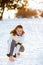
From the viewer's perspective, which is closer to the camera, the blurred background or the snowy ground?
the snowy ground

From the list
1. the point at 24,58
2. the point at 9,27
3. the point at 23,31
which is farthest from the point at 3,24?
the point at 24,58

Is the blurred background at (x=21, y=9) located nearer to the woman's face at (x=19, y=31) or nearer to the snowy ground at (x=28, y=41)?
the snowy ground at (x=28, y=41)

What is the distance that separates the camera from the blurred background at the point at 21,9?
139 centimetres

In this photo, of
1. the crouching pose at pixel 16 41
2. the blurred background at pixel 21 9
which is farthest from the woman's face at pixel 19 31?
the blurred background at pixel 21 9

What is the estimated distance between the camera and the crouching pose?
126 centimetres

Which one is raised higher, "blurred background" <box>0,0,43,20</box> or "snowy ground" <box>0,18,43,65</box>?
"blurred background" <box>0,0,43,20</box>

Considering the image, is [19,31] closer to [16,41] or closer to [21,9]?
[16,41]

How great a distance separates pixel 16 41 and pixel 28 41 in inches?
4.3

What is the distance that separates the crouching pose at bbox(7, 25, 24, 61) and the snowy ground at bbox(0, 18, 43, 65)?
0.12ft

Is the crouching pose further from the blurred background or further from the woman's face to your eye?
the blurred background

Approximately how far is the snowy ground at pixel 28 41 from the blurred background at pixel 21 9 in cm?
4

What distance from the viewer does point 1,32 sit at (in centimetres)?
136

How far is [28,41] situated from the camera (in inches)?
52.4

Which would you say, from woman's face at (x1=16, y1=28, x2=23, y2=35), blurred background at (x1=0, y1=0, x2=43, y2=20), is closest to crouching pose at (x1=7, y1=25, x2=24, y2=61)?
woman's face at (x1=16, y1=28, x2=23, y2=35)
